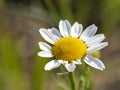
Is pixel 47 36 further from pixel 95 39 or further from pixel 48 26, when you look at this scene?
pixel 48 26

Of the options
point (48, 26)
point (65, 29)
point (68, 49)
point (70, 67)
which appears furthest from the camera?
point (48, 26)

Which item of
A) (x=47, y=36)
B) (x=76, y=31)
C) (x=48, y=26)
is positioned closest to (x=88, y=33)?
(x=76, y=31)

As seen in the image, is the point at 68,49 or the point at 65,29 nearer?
the point at 68,49

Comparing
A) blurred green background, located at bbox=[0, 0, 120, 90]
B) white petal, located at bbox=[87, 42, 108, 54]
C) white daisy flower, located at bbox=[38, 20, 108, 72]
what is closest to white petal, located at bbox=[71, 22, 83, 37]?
white daisy flower, located at bbox=[38, 20, 108, 72]

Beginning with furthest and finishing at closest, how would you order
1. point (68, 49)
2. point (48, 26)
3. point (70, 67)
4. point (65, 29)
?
1. point (48, 26)
2. point (65, 29)
3. point (68, 49)
4. point (70, 67)

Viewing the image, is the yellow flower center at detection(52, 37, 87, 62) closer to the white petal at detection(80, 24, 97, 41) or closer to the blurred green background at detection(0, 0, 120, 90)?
the white petal at detection(80, 24, 97, 41)

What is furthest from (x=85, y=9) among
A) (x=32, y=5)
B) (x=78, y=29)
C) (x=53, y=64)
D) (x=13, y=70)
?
(x=53, y=64)
